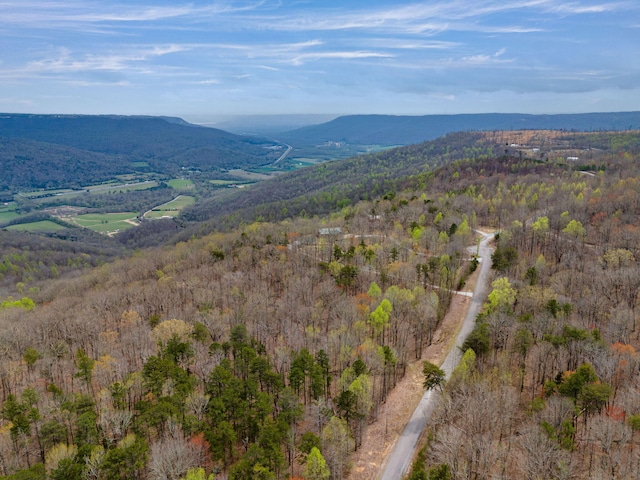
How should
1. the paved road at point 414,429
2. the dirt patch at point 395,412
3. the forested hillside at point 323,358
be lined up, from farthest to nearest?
the dirt patch at point 395,412 → the paved road at point 414,429 → the forested hillside at point 323,358

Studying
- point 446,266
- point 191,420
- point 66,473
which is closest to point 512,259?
point 446,266

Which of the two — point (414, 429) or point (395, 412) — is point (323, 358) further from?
point (414, 429)

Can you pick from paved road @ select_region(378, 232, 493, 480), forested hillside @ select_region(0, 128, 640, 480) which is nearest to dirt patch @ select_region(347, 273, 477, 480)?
paved road @ select_region(378, 232, 493, 480)

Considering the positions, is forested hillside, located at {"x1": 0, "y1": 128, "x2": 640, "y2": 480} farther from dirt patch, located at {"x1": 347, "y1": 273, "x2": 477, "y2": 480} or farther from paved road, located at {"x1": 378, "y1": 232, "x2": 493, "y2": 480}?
paved road, located at {"x1": 378, "y1": 232, "x2": 493, "y2": 480}

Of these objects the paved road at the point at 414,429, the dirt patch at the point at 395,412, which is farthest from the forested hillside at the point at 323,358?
the paved road at the point at 414,429

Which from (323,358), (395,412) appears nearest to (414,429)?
(395,412)

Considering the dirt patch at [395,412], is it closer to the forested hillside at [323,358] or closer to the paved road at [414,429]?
the paved road at [414,429]

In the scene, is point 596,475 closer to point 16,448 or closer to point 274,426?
point 274,426
